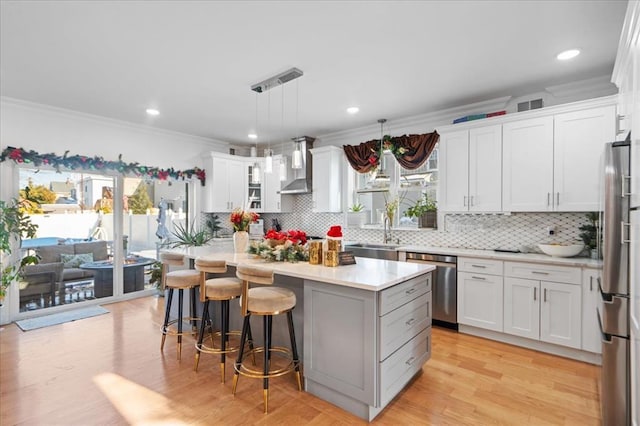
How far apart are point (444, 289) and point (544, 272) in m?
1.05

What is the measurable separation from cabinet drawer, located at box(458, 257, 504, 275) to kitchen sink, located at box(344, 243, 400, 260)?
33.1 inches

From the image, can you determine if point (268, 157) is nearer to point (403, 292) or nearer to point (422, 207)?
point (403, 292)

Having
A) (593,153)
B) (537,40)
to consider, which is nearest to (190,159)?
(537,40)

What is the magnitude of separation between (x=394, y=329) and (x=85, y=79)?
3969mm

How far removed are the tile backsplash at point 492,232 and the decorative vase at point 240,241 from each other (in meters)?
2.29

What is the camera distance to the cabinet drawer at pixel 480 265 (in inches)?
140

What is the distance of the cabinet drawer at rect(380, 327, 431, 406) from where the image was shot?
2225mm

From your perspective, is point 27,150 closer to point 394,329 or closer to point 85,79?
point 85,79

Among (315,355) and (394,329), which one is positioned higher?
(394,329)

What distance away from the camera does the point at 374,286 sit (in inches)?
81.4

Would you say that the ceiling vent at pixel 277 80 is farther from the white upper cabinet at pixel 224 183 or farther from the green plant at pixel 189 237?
the green plant at pixel 189 237

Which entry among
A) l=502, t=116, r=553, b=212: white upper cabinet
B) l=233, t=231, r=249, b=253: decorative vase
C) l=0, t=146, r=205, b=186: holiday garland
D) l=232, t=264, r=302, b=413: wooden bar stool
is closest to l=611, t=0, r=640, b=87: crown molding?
l=502, t=116, r=553, b=212: white upper cabinet

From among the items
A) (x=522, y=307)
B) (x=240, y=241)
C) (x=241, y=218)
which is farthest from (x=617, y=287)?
(x=240, y=241)

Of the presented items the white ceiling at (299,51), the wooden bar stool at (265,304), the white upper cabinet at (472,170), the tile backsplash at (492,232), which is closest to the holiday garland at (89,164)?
the white ceiling at (299,51)
